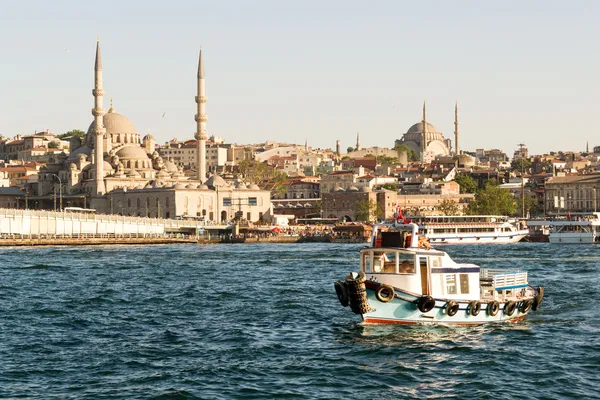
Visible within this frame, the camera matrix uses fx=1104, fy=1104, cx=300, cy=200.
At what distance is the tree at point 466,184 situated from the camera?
160m

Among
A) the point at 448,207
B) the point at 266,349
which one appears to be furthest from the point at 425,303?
the point at 448,207

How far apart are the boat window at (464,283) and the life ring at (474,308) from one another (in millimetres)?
377

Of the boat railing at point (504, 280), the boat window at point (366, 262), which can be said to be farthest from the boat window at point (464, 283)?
the boat window at point (366, 262)

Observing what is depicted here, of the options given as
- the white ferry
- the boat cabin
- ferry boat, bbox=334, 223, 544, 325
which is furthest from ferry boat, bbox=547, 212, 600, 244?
the boat cabin

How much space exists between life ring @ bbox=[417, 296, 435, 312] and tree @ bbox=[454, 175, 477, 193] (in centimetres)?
13453

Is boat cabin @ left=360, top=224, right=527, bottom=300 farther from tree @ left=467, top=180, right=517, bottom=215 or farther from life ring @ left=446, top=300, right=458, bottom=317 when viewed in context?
tree @ left=467, top=180, right=517, bottom=215

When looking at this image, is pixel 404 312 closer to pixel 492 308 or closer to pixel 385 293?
pixel 385 293

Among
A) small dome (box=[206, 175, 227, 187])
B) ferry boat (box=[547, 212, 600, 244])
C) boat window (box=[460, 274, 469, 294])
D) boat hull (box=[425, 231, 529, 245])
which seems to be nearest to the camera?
boat window (box=[460, 274, 469, 294])

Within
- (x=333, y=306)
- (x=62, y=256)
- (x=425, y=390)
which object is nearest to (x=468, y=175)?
(x=62, y=256)

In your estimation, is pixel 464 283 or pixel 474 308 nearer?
pixel 474 308

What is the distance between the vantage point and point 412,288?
2688 cm

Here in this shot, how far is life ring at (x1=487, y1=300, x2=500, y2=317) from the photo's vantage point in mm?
27891

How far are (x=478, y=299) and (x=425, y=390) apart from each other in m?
7.59

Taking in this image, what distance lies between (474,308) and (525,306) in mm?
2325
